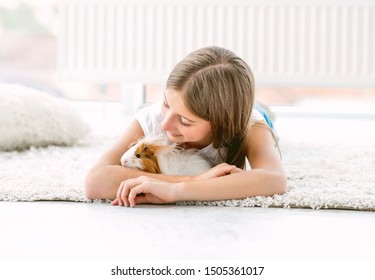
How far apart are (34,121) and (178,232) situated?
4.04 ft

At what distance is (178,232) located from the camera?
44.8 inches

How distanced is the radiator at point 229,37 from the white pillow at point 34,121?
947 millimetres

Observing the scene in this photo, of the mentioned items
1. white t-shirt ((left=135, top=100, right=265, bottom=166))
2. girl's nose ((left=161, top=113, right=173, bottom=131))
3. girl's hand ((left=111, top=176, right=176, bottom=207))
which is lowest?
girl's hand ((left=111, top=176, right=176, bottom=207))

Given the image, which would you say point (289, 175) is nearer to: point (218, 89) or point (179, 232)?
point (218, 89)

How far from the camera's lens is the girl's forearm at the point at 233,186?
1323mm

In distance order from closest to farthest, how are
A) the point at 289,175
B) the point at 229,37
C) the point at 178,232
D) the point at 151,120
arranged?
the point at 178,232, the point at 151,120, the point at 289,175, the point at 229,37

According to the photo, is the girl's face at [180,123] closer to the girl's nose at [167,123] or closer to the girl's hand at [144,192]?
the girl's nose at [167,123]

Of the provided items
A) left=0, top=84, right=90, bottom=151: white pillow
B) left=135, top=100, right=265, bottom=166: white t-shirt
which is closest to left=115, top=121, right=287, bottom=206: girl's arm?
left=135, top=100, right=265, bottom=166: white t-shirt

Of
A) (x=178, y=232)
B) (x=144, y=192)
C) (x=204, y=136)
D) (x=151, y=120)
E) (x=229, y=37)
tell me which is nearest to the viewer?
(x=178, y=232)

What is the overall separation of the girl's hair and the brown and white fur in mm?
73

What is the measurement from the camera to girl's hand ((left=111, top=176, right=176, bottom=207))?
1299 mm

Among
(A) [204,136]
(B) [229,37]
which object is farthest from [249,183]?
(B) [229,37]

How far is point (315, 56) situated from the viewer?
3191 mm

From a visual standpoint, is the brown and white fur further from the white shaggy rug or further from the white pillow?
the white pillow
